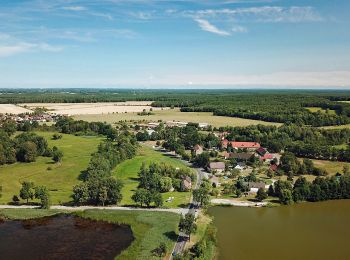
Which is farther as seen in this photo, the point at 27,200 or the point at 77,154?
the point at 77,154

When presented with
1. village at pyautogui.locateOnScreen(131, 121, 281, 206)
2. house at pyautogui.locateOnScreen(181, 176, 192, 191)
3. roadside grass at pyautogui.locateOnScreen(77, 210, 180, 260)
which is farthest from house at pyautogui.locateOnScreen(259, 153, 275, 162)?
roadside grass at pyautogui.locateOnScreen(77, 210, 180, 260)

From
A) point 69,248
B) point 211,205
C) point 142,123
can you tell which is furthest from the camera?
point 142,123

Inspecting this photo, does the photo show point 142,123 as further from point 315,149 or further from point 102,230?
point 102,230

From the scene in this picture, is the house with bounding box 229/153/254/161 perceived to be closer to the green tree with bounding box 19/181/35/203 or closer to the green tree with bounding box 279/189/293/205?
the green tree with bounding box 279/189/293/205

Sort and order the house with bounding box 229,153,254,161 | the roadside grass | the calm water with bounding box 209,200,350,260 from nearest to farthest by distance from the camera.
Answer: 1. the roadside grass
2. the calm water with bounding box 209,200,350,260
3. the house with bounding box 229,153,254,161

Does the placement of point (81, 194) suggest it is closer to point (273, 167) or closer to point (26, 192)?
point (26, 192)

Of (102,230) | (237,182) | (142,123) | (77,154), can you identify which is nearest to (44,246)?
(102,230)
